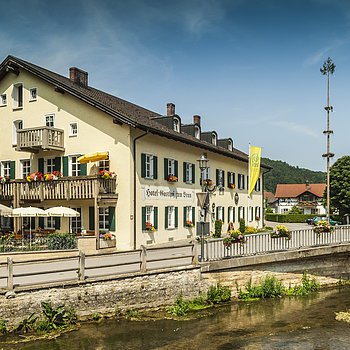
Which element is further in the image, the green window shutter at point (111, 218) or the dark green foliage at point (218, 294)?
the green window shutter at point (111, 218)

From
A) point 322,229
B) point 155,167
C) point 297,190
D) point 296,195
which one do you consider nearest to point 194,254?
point 322,229

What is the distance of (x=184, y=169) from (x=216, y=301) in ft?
46.2

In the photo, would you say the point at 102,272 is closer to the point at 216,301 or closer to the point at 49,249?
the point at 216,301

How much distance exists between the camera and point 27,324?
13297 mm

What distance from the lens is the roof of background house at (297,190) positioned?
3792 inches

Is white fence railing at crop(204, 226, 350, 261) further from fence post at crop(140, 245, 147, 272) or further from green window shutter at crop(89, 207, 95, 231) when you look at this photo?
green window shutter at crop(89, 207, 95, 231)

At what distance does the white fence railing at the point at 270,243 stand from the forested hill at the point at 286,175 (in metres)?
124

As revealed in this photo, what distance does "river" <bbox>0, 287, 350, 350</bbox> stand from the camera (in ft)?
42.2

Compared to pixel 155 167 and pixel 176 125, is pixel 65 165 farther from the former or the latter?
pixel 176 125

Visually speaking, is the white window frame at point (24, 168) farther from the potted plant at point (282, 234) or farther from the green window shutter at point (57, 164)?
the potted plant at point (282, 234)

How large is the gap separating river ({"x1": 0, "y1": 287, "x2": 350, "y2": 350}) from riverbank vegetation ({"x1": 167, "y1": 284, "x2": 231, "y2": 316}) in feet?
1.32

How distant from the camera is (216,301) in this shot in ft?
56.1

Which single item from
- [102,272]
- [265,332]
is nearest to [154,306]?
[102,272]

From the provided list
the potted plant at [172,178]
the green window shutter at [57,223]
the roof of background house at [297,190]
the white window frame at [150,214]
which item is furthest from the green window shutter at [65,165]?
Answer: the roof of background house at [297,190]
